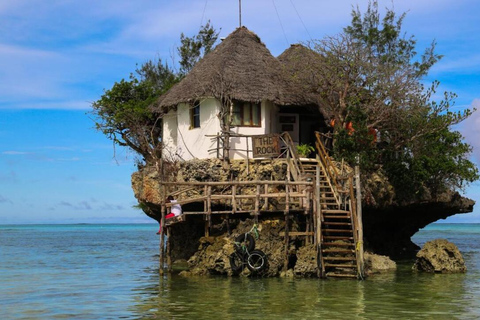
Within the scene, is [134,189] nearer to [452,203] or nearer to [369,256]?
[369,256]

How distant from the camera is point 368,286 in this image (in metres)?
21.6

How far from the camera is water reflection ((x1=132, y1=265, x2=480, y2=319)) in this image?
57.1 ft

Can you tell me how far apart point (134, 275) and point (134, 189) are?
5.20m

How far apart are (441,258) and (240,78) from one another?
11475 mm

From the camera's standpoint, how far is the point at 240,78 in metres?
28.5

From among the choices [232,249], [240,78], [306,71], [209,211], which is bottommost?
[232,249]

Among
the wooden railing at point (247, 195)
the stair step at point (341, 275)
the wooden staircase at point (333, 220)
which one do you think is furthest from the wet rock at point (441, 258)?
the wooden railing at point (247, 195)

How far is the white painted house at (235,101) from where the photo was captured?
2791 cm

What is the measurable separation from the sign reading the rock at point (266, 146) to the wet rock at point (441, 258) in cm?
733

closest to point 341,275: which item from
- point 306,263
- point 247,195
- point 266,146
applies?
point 306,263

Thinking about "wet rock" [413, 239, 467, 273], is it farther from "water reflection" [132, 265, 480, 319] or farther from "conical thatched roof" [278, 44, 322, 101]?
"conical thatched roof" [278, 44, 322, 101]

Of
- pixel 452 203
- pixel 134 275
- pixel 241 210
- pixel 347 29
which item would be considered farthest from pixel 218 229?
pixel 347 29

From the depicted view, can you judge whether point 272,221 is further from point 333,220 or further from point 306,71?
point 306,71

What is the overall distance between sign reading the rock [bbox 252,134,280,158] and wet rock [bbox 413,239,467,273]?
289 inches
